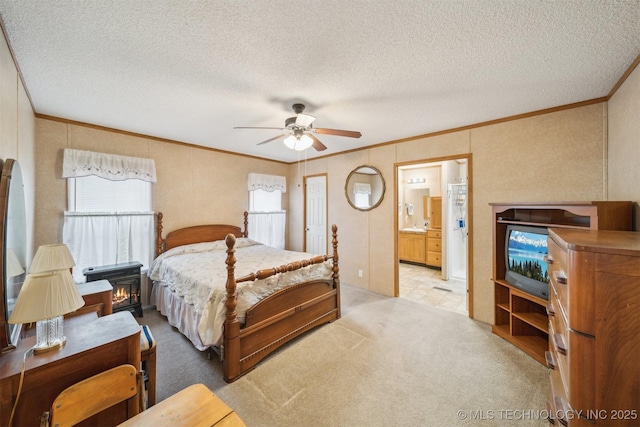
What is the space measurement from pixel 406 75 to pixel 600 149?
2.21 meters

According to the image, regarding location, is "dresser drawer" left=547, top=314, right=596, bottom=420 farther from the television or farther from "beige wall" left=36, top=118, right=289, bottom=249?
"beige wall" left=36, top=118, right=289, bottom=249

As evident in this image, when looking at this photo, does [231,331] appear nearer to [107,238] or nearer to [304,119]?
[304,119]

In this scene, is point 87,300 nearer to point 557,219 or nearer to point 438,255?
point 557,219

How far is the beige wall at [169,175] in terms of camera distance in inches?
113

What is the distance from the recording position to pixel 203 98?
7.77 ft

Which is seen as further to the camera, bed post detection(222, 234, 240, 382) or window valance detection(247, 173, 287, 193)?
window valance detection(247, 173, 287, 193)

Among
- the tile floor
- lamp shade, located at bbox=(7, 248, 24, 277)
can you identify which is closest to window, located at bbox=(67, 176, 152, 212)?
lamp shade, located at bbox=(7, 248, 24, 277)

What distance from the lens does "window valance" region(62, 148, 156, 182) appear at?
2.94 metres

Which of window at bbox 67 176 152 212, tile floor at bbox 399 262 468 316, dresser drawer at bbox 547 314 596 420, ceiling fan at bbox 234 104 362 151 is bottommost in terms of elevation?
tile floor at bbox 399 262 468 316

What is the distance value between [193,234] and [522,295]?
451 centimetres

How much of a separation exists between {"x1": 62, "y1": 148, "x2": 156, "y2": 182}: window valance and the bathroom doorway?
12.6 feet

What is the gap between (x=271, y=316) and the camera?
240 cm

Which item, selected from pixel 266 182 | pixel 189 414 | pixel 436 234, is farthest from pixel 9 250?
pixel 436 234

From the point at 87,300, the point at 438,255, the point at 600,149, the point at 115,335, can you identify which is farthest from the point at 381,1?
the point at 438,255
